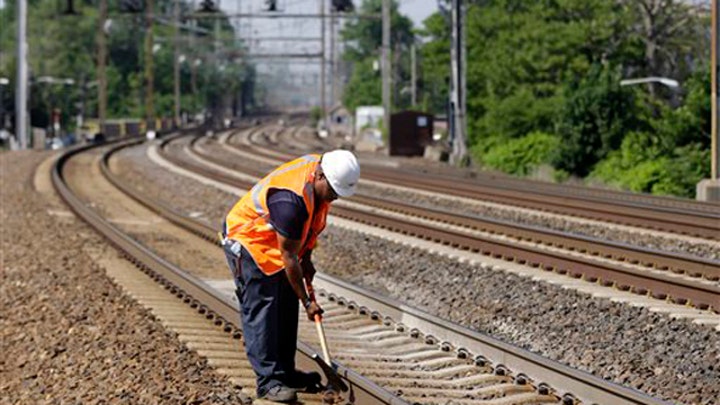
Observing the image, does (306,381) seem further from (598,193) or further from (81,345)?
(598,193)

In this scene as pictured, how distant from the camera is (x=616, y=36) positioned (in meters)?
42.5

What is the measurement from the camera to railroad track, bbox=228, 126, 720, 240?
61.5 feet

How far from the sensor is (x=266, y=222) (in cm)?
754

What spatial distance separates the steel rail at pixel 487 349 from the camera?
25.6 ft

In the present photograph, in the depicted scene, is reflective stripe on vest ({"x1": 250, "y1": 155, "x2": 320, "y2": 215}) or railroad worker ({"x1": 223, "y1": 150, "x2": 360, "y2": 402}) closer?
railroad worker ({"x1": 223, "y1": 150, "x2": 360, "y2": 402})

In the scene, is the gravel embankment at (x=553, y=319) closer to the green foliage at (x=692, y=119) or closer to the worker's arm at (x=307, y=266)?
the worker's arm at (x=307, y=266)

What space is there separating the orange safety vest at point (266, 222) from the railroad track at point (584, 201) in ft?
34.9

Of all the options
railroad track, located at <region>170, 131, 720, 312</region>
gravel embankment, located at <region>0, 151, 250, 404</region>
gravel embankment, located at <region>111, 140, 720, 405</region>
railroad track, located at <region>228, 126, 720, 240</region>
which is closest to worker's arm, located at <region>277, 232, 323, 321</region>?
gravel embankment, located at <region>0, 151, 250, 404</region>

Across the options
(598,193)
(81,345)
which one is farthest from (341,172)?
(598,193)

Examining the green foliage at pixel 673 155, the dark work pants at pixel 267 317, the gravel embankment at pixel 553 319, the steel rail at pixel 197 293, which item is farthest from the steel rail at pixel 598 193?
the dark work pants at pixel 267 317

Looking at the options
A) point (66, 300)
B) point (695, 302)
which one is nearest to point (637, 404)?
point (695, 302)

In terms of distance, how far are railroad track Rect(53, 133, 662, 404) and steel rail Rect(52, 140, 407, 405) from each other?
0.04 ft

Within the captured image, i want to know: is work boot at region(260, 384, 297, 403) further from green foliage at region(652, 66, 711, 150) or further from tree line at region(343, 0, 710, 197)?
green foliage at region(652, 66, 711, 150)

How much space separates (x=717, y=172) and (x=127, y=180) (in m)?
16.6
